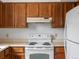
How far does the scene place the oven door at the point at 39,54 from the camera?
455 cm

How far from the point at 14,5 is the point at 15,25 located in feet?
1.73

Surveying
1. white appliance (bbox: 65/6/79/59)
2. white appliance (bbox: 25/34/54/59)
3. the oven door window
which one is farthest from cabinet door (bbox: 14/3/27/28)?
white appliance (bbox: 65/6/79/59)

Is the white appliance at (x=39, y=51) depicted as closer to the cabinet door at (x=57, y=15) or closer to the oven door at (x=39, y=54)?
the oven door at (x=39, y=54)

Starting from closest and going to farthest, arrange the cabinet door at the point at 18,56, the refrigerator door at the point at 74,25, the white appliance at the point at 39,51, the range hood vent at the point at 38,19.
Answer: the refrigerator door at the point at 74,25 < the white appliance at the point at 39,51 < the cabinet door at the point at 18,56 < the range hood vent at the point at 38,19

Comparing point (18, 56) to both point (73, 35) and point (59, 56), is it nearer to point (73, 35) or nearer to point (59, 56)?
point (59, 56)

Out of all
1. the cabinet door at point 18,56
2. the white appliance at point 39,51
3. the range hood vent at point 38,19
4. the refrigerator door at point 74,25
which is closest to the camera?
the refrigerator door at point 74,25

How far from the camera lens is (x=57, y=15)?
493 centimetres

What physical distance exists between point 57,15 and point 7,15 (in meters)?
1.31

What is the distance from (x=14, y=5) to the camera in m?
4.95

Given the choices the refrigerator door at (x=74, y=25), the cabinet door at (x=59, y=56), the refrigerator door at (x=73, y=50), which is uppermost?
the refrigerator door at (x=74, y=25)

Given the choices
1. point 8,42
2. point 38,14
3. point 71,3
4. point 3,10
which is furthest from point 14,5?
point 71,3

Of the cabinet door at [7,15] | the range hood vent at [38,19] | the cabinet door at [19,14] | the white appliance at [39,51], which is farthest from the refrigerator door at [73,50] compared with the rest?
the cabinet door at [7,15]

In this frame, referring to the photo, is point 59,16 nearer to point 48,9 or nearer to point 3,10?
point 48,9

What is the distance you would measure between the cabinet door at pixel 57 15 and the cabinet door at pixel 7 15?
1.10 m
